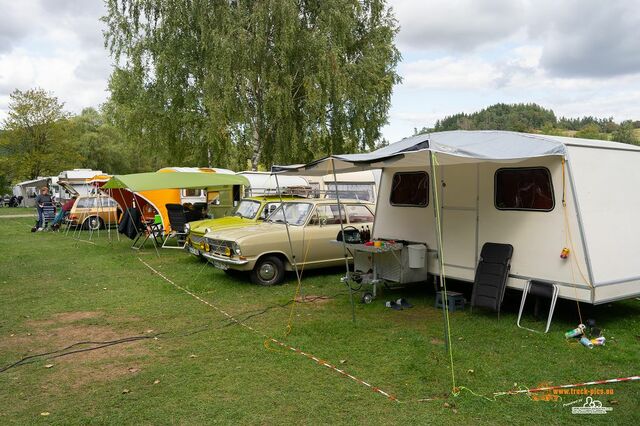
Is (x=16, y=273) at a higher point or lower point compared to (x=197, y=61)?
lower

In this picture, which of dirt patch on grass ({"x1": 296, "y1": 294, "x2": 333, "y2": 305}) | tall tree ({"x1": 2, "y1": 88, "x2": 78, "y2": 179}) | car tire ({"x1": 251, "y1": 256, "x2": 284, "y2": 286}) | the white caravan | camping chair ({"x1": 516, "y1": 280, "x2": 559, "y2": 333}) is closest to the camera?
the white caravan

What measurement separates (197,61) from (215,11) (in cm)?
218

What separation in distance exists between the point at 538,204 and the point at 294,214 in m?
4.82

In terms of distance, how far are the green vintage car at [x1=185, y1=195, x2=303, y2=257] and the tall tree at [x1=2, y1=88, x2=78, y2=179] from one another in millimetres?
35691

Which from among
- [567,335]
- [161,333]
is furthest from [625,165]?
[161,333]

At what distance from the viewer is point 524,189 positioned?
668 cm

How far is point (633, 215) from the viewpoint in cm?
678

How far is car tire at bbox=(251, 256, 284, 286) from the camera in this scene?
9.16 metres

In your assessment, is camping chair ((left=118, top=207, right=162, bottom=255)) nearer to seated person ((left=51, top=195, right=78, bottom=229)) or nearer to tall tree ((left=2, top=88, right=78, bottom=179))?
seated person ((left=51, top=195, right=78, bottom=229))

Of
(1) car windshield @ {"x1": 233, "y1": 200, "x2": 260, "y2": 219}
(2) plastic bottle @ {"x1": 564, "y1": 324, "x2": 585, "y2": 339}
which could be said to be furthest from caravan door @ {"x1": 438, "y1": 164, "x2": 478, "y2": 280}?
(1) car windshield @ {"x1": 233, "y1": 200, "x2": 260, "y2": 219}

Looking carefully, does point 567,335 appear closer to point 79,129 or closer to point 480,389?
point 480,389

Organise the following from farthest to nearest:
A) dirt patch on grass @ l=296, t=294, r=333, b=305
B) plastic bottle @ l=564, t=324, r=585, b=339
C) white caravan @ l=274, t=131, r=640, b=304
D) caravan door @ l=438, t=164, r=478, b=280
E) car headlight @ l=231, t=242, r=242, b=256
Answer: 1. car headlight @ l=231, t=242, r=242, b=256
2. dirt patch on grass @ l=296, t=294, r=333, b=305
3. caravan door @ l=438, t=164, r=478, b=280
4. white caravan @ l=274, t=131, r=640, b=304
5. plastic bottle @ l=564, t=324, r=585, b=339

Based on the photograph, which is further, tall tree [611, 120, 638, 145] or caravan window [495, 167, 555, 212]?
tall tree [611, 120, 638, 145]

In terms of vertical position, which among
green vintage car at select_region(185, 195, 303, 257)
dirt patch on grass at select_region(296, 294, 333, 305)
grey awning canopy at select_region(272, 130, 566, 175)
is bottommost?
dirt patch on grass at select_region(296, 294, 333, 305)
